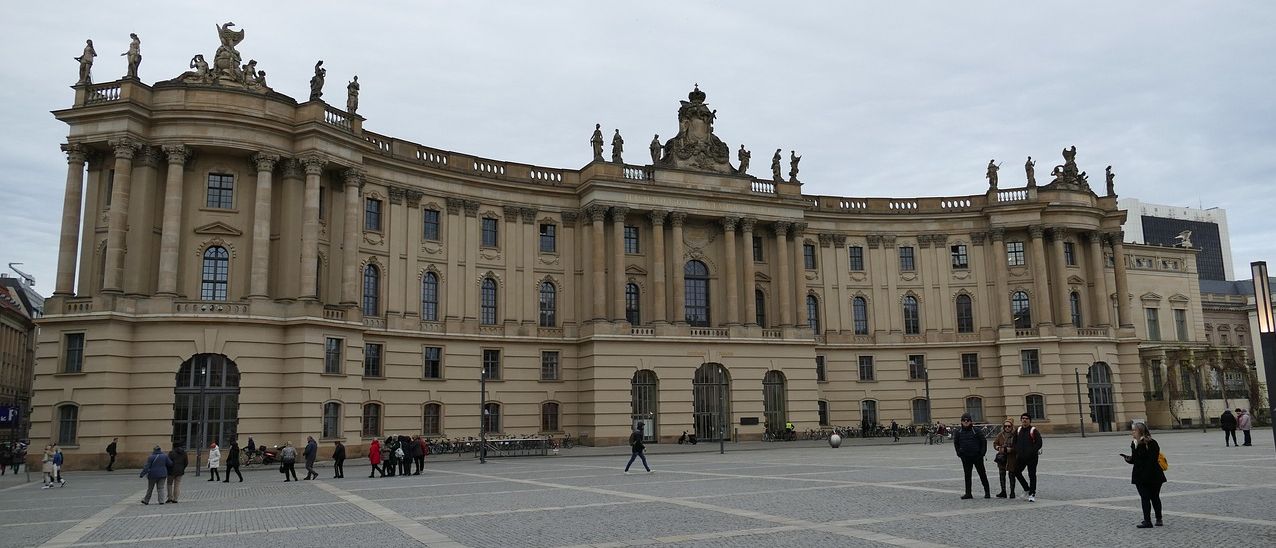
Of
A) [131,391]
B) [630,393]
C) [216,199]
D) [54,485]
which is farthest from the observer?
[630,393]

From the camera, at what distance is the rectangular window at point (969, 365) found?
64.3m

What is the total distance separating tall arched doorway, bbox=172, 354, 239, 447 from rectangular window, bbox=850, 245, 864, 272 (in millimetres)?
41197

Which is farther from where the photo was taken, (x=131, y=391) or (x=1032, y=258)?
(x=1032, y=258)

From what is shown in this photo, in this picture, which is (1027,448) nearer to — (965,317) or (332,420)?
(332,420)

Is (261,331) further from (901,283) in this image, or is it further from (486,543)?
(901,283)

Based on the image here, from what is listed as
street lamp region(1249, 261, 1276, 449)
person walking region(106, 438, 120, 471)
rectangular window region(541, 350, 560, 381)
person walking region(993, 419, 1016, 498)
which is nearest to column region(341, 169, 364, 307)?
person walking region(106, 438, 120, 471)

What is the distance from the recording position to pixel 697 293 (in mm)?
58875

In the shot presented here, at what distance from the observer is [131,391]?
3994cm

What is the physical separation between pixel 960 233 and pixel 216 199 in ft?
158

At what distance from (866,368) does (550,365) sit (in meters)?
23.0

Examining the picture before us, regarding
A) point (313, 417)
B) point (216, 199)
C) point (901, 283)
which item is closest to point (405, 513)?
point (313, 417)

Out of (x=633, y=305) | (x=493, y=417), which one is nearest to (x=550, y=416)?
(x=493, y=417)

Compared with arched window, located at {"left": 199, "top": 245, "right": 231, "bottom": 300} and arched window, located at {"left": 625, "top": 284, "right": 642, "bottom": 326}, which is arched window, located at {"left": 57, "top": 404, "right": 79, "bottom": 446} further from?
arched window, located at {"left": 625, "top": 284, "right": 642, "bottom": 326}

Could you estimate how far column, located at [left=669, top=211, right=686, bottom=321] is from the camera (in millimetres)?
55688
